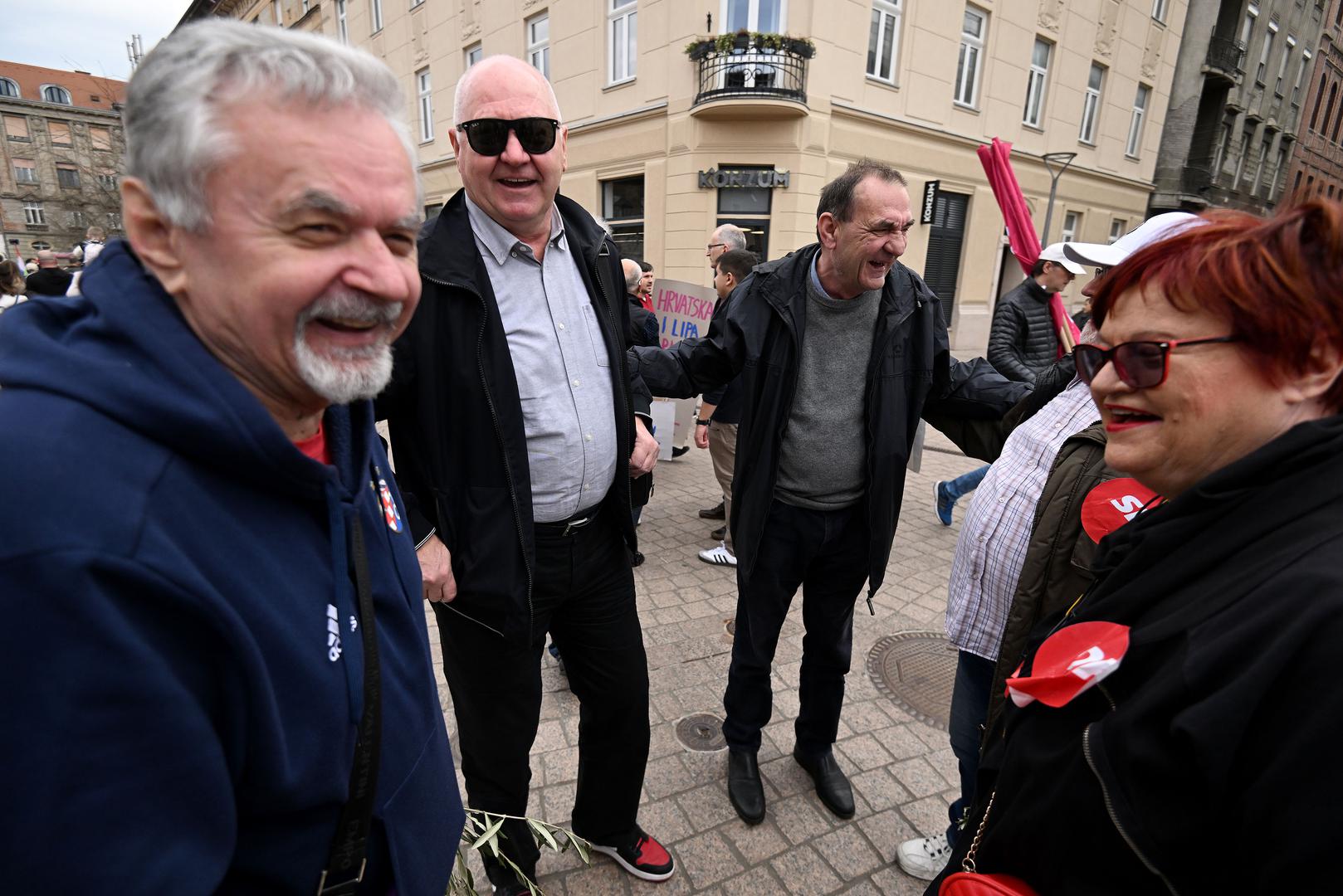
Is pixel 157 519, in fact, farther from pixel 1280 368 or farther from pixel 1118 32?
pixel 1118 32

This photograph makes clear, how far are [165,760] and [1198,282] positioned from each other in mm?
1505

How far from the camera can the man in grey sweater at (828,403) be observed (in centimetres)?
228

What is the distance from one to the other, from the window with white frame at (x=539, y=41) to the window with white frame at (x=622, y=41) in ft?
6.19

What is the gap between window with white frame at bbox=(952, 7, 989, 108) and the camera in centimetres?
1399

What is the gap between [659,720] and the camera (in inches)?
120

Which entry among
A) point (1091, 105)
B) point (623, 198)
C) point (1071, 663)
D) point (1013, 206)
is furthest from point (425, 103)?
point (1071, 663)

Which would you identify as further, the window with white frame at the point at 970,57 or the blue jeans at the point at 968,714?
the window with white frame at the point at 970,57

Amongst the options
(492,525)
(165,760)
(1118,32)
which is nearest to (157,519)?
(165,760)

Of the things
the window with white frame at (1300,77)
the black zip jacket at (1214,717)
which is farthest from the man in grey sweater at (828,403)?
the window with white frame at (1300,77)

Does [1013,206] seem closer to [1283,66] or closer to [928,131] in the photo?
[928,131]

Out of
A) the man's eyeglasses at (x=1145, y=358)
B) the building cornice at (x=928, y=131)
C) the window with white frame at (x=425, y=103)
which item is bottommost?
the man's eyeglasses at (x=1145, y=358)

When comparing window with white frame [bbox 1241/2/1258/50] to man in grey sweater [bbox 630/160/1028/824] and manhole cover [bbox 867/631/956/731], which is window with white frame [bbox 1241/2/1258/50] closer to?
manhole cover [bbox 867/631/956/731]

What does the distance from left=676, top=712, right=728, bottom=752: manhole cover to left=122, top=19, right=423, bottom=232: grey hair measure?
2.69 metres

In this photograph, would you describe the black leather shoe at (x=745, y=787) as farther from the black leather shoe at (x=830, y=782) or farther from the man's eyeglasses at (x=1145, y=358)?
the man's eyeglasses at (x=1145, y=358)
